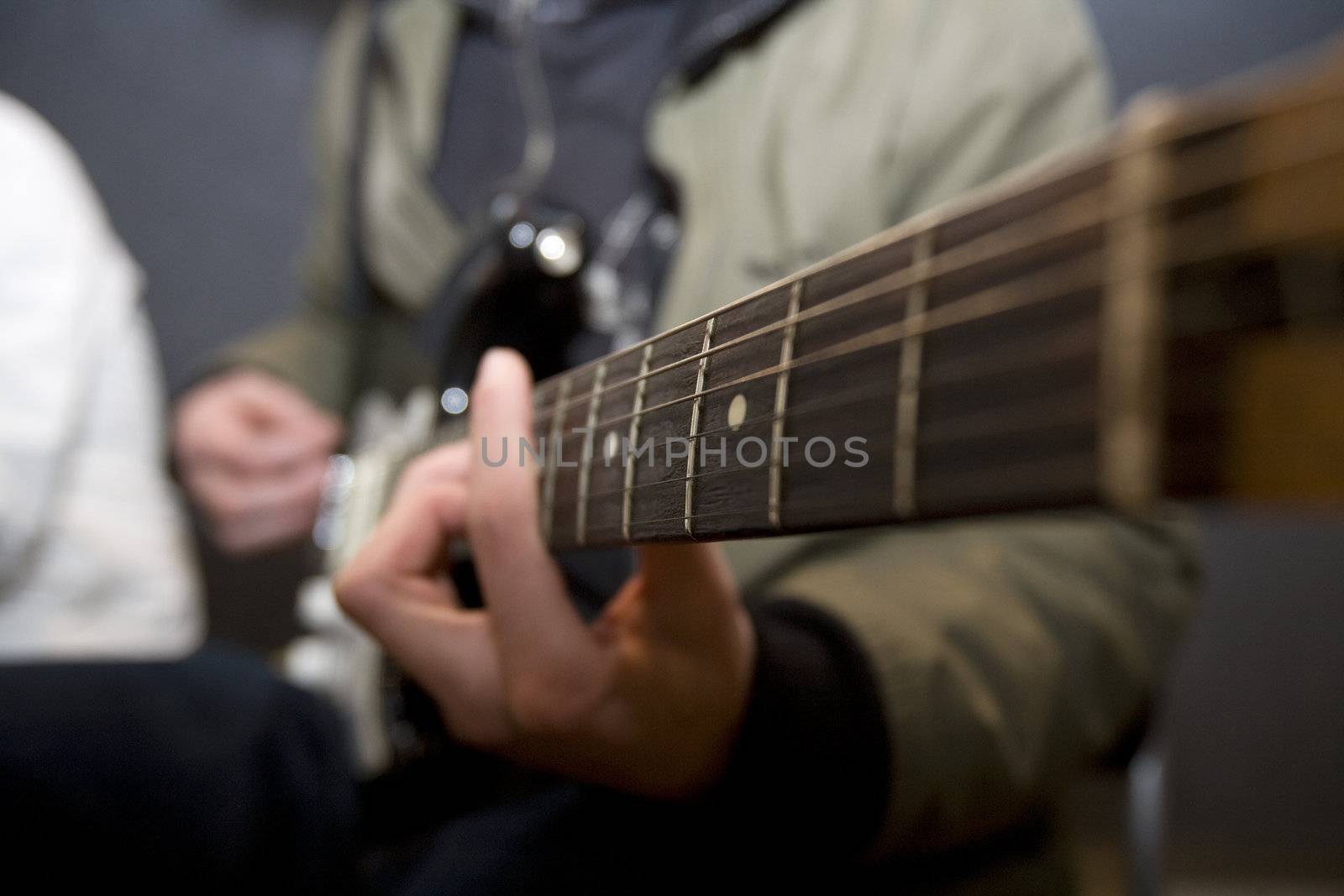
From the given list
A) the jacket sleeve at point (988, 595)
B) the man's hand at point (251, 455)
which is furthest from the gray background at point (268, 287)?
the jacket sleeve at point (988, 595)

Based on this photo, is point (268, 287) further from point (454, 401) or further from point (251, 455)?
point (454, 401)

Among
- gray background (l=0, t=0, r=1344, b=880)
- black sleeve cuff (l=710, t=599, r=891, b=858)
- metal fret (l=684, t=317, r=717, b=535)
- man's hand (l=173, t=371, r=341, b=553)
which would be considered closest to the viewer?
metal fret (l=684, t=317, r=717, b=535)

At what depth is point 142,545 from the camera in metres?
0.79

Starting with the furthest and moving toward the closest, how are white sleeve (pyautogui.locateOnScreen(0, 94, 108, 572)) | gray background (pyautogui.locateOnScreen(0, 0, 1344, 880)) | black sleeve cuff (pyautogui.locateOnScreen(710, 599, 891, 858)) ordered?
gray background (pyautogui.locateOnScreen(0, 0, 1344, 880)), white sleeve (pyautogui.locateOnScreen(0, 94, 108, 572)), black sleeve cuff (pyautogui.locateOnScreen(710, 599, 891, 858))

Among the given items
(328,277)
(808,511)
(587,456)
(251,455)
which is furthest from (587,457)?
(328,277)

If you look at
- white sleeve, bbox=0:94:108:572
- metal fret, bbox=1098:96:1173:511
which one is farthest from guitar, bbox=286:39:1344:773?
white sleeve, bbox=0:94:108:572

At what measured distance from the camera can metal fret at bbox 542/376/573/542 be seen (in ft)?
0.99

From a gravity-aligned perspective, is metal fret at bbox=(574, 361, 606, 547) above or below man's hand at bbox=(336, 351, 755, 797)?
above

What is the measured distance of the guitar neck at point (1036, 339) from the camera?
13 centimetres

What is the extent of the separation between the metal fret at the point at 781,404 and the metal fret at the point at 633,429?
6 centimetres

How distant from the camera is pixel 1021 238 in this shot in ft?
0.50

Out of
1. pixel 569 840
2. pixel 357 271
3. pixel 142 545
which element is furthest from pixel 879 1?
pixel 142 545

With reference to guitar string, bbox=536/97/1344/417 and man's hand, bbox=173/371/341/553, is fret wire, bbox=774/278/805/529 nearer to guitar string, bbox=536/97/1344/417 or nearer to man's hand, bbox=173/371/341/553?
guitar string, bbox=536/97/1344/417

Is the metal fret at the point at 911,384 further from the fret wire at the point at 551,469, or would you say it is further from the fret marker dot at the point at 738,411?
the fret wire at the point at 551,469
